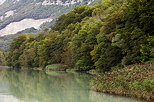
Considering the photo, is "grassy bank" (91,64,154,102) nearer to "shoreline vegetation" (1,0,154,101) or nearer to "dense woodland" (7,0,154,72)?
"shoreline vegetation" (1,0,154,101)

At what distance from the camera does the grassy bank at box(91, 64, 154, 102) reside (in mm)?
21725

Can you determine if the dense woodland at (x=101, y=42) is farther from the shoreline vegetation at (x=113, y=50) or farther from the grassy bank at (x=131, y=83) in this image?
the grassy bank at (x=131, y=83)

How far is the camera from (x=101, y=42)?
47.5m

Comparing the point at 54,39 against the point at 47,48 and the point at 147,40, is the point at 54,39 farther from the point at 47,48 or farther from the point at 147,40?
the point at 147,40

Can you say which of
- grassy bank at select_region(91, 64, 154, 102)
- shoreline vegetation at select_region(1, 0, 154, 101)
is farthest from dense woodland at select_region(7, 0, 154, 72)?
grassy bank at select_region(91, 64, 154, 102)

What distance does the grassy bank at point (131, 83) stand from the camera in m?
21.7

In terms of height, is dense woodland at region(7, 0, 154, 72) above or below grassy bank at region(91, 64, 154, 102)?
above

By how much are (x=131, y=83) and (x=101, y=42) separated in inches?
944

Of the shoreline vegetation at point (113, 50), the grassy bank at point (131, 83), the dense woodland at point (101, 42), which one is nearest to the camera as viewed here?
the grassy bank at point (131, 83)

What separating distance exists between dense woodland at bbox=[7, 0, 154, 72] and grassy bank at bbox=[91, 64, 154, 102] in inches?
231

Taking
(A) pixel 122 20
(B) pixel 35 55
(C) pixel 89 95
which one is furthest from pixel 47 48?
(C) pixel 89 95

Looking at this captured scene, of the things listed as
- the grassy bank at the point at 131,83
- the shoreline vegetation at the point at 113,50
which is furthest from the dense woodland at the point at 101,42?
the grassy bank at the point at 131,83

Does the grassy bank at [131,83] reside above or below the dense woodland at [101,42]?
below

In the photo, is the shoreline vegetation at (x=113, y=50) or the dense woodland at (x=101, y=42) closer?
the shoreline vegetation at (x=113, y=50)
